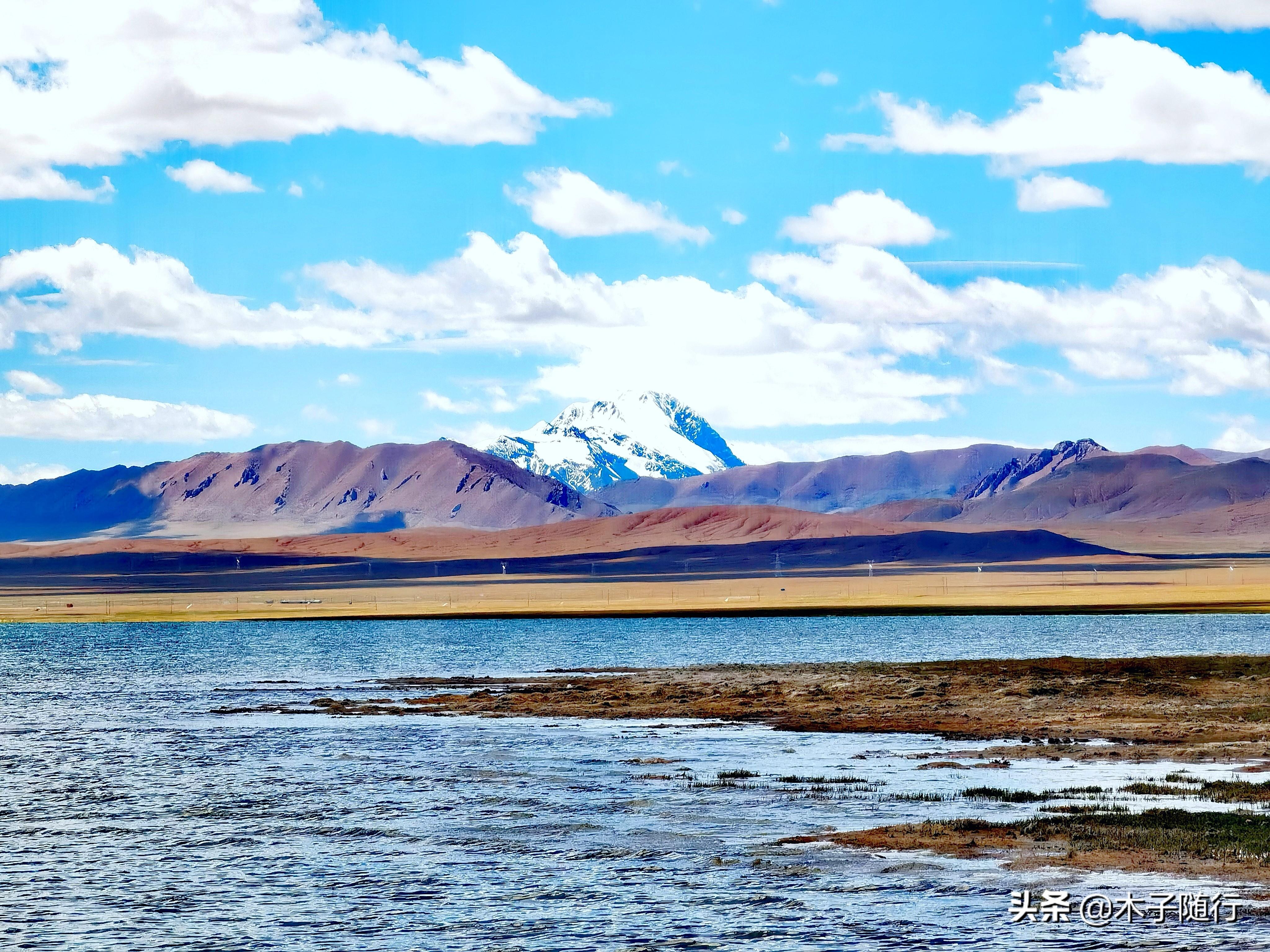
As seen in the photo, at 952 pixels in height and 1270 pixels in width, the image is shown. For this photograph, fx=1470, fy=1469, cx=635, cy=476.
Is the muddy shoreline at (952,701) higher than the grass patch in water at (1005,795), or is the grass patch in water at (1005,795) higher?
the grass patch in water at (1005,795)

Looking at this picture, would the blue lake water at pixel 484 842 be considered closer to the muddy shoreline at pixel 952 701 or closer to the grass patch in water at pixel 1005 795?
the grass patch in water at pixel 1005 795

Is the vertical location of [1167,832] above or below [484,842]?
above

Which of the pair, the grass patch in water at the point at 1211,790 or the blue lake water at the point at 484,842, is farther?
the grass patch in water at the point at 1211,790

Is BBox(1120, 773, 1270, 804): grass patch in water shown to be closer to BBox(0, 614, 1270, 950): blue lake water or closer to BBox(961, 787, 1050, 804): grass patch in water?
BBox(0, 614, 1270, 950): blue lake water

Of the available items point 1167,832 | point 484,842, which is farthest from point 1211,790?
point 484,842

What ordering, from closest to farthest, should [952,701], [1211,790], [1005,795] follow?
[1211,790]
[1005,795]
[952,701]

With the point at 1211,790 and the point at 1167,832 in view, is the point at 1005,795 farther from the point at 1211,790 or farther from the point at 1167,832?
the point at 1167,832

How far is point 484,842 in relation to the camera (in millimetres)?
29922

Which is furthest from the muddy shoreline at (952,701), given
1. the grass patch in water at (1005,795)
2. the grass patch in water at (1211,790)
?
the grass patch in water at (1005,795)

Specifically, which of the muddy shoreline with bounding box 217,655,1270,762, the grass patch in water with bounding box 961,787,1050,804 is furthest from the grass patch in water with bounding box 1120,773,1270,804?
the muddy shoreline with bounding box 217,655,1270,762

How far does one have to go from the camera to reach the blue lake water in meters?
22.6

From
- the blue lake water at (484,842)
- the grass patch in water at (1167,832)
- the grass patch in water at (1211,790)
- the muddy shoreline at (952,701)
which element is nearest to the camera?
the blue lake water at (484,842)

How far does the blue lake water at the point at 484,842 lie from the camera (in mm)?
22609

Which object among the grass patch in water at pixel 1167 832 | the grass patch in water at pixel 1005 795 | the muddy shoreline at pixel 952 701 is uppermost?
the grass patch in water at pixel 1167 832
